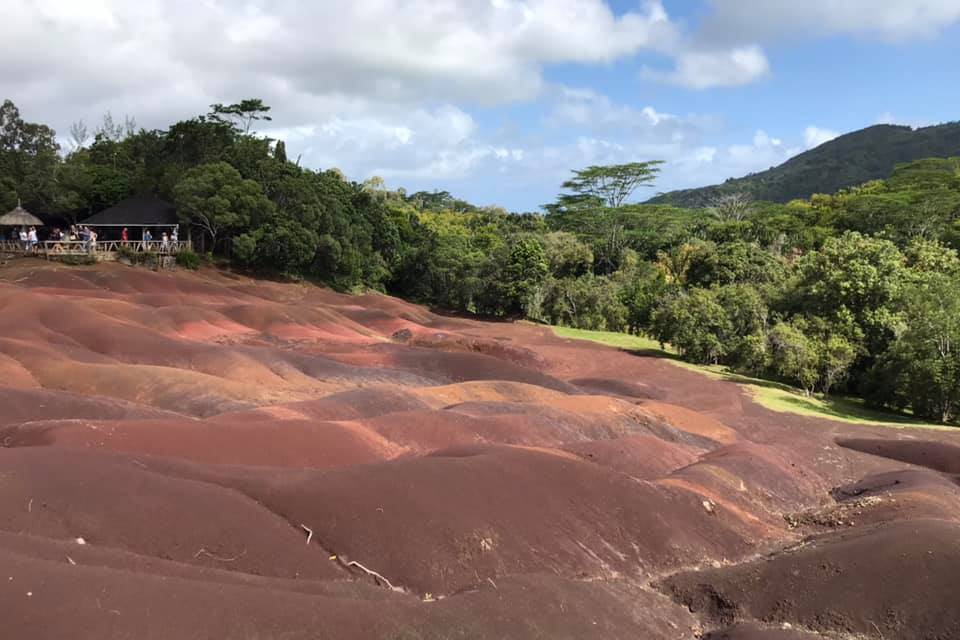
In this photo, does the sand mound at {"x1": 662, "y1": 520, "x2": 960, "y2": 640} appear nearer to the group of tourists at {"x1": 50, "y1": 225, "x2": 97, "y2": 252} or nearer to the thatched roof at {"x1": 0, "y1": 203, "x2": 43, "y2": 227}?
the group of tourists at {"x1": 50, "y1": 225, "x2": 97, "y2": 252}

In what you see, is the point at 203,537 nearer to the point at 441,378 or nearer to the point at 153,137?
the point at 441,378

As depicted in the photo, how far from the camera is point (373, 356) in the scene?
3419 centimetres

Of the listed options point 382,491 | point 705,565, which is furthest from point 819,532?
point 382,491

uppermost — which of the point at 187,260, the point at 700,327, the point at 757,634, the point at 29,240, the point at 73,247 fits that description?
the point at 29,240

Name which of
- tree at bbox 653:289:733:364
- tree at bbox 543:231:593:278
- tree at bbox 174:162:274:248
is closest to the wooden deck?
tree at bbox 174:162:274:248

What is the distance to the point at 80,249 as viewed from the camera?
4966 centimetres

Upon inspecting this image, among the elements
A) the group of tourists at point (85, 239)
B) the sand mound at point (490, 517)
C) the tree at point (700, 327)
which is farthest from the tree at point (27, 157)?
the sand mound at point (490, 517)

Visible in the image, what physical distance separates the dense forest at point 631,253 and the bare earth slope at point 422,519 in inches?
490

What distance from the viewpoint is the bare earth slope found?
8.39 meters

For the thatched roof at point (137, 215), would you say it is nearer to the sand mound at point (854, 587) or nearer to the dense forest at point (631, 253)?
the dense forest at point (631, 253)

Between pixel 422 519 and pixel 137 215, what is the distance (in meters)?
56.2

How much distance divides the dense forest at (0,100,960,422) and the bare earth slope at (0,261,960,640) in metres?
12.4

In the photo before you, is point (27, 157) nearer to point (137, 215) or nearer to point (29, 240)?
point (137, 215)

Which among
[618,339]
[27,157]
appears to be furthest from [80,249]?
[618,339]
